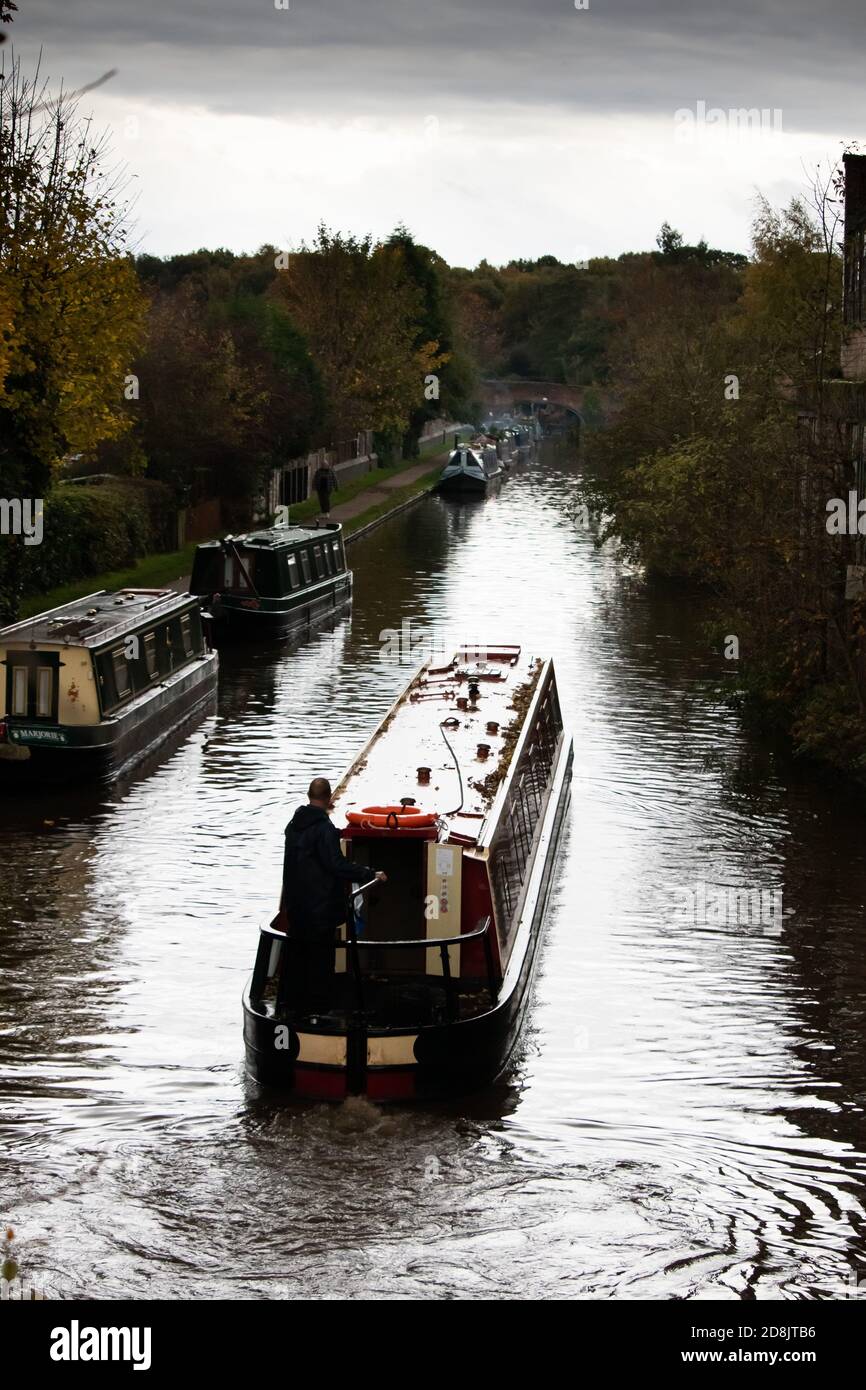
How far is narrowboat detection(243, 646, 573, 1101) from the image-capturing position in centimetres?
1242

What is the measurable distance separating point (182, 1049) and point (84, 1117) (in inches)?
56.8

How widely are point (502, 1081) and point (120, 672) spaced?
11.7m

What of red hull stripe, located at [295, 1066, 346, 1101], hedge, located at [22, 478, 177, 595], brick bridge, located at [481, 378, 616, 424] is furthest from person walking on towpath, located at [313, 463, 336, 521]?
brick bridge, located at [481, 378, 616, 424]

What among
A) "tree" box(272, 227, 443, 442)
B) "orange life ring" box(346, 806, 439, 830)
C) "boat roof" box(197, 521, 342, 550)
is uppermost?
"tree" box(272, 227, 443, 442)

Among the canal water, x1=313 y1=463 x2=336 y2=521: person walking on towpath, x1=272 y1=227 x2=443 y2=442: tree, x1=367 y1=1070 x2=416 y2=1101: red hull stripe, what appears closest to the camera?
the canal water

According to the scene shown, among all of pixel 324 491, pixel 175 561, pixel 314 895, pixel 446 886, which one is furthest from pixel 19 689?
pixel 324 491

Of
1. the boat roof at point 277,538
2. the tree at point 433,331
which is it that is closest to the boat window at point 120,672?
the boat roof at point 277,538

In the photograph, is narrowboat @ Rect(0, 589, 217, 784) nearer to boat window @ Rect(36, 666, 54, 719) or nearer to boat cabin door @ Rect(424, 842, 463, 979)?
boat window @ Rect(36, 666, 54, 719)

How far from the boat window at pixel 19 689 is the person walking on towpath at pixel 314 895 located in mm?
9994

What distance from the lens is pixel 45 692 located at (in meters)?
22.2

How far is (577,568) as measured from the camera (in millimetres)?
44750

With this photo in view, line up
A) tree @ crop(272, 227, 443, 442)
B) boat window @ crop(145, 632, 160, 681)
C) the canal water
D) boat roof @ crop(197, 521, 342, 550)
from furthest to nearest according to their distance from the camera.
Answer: tree @ crop(272, 227, 443, 442)
boat roof @ crop(197, 521, 342, 550)
boat window @ crop(145, 632, 160, 681)
the canal water

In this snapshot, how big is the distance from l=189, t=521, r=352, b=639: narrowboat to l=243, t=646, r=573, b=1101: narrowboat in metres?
16.5
